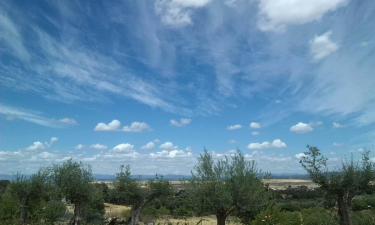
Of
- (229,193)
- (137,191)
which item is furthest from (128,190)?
(229,193)

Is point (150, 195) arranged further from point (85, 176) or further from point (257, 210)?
point (257, 210)

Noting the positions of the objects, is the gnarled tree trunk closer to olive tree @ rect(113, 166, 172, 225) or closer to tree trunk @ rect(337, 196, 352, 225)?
olive tree @ rect(113, 166, 172, 225)

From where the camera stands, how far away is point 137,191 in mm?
51906

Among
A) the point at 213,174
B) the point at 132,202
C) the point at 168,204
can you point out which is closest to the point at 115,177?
the point at 132,202

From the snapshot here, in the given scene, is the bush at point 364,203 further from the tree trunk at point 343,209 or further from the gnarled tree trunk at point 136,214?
the gnarled tree trunk at point 136,214

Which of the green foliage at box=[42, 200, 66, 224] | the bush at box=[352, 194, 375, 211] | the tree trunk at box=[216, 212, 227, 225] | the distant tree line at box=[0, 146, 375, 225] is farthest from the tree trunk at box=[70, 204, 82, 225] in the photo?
the bush at box=[352, 194, 375, 211]

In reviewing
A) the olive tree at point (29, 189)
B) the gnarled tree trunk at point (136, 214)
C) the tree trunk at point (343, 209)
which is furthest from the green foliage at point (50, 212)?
the tree trunk at point (343, 209)

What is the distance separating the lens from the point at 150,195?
5312 cm

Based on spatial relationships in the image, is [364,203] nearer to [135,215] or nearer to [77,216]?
[135,215]

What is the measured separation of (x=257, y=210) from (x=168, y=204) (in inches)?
1537

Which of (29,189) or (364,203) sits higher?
(29,189)

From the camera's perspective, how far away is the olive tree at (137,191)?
5172 cm

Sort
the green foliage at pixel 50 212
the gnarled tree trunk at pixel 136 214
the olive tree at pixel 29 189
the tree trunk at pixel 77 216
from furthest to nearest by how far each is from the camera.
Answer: the gnarled tree trunk at pixel 136 214 → the tree trunk at pixel 77 216 → the olive tree at pixel 29 189 → the green foliage at pixel 50 212

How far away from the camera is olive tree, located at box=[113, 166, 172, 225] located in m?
51.7
